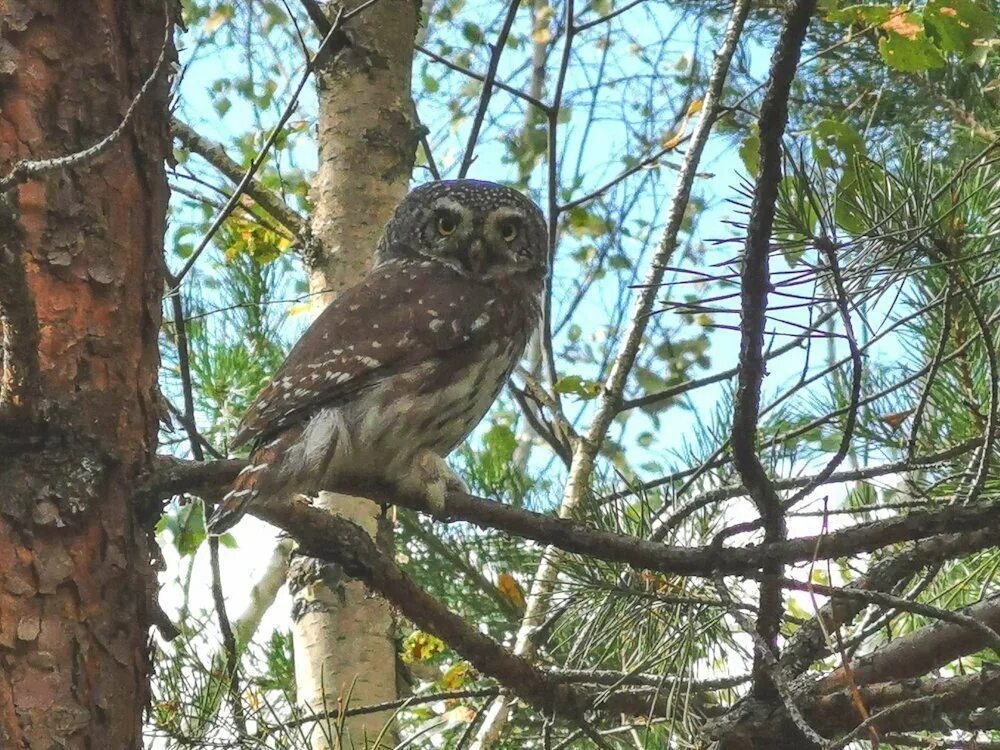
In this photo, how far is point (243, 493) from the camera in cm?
217

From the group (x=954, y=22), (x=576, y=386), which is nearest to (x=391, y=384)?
(x=576, y=386)

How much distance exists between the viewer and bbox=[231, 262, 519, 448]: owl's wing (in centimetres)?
262

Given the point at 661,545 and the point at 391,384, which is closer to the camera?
the point at 661,545

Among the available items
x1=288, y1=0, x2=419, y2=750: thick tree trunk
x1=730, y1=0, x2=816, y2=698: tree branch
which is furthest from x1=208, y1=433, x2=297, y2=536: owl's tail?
x1=730, y1=0, x2=816, y2=698: tree branch

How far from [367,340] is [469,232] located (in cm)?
73

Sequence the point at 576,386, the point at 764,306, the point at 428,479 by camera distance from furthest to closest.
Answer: the point at 576,386 < the point at 428,479 < the point at 764,306

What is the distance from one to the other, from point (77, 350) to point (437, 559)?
1.62 metres

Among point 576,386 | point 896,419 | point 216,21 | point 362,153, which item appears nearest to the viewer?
point 896,419

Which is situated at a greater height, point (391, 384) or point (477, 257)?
point (477, 257)

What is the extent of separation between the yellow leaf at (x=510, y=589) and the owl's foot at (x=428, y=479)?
17.6 inches

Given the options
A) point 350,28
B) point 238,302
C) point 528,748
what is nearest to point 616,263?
point 238,302

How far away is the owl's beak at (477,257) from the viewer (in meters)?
3.32

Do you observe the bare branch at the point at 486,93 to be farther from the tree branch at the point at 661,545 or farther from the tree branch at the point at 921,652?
the tree branch at the point at 921,652

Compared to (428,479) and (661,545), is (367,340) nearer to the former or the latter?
(428,479)
